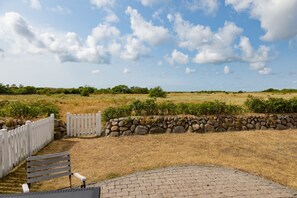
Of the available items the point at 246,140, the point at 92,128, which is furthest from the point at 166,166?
the point at 92,128

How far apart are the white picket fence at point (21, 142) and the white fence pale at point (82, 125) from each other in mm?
1127

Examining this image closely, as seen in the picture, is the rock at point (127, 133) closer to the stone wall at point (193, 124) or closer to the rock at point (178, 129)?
the stone wall at point (193, 124)

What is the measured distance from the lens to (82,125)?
464 inches

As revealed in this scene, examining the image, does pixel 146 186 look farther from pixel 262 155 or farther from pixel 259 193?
pixel 262 155

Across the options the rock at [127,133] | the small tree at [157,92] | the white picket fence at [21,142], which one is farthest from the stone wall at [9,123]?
the small tree at [157,92]

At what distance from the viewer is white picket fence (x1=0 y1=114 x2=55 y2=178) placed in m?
6.66

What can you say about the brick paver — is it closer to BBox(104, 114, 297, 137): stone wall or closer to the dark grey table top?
the dark grey table top

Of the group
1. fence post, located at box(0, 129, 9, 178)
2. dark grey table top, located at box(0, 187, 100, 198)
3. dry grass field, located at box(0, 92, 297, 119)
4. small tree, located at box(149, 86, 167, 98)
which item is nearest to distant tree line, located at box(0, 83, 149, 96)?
dry grass field, located at box(0, 92, 297, 119)

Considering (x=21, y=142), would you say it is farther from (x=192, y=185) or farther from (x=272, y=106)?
(x=272, y=106)

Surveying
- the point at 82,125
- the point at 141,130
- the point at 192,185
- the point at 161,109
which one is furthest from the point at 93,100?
the point at 192,185

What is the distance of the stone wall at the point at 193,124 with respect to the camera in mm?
11758

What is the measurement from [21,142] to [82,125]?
158 inches

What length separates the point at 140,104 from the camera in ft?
41.4

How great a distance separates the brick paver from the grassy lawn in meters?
0.47
